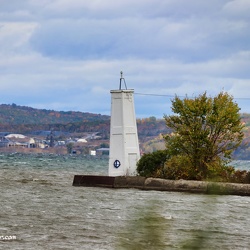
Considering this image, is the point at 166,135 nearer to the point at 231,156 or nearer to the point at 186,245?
the point at 231,156

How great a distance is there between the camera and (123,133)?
3603cm

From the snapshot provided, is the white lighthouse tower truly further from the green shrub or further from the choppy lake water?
the choppy lake water

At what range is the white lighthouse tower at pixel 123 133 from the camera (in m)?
35.9

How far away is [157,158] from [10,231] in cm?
1768

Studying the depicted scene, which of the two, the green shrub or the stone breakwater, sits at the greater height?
the green shrub

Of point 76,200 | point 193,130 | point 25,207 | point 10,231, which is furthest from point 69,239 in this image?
point 193,130

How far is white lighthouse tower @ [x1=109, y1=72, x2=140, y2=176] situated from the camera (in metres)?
35.9
